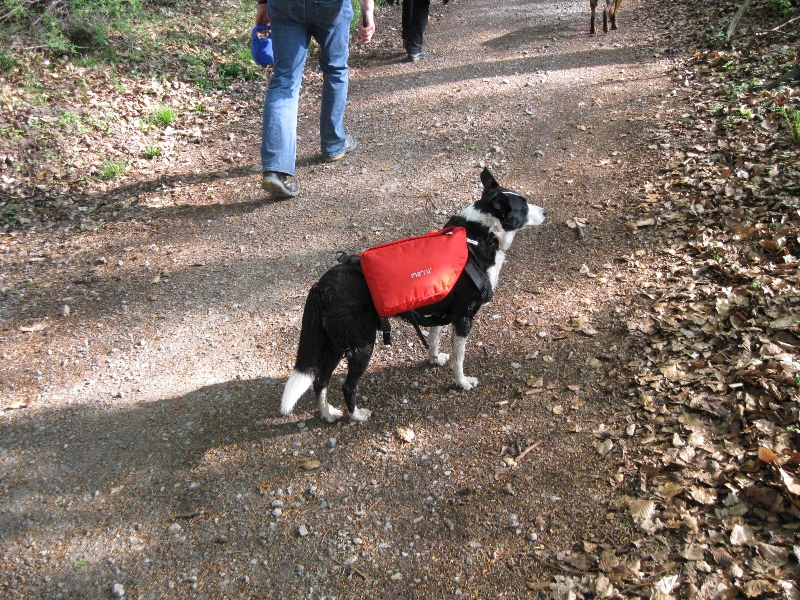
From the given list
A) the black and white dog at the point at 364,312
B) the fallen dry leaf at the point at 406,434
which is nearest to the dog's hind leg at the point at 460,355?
the black and white dog at the point at 364,312

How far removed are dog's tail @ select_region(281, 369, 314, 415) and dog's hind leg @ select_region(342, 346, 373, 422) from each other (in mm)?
275

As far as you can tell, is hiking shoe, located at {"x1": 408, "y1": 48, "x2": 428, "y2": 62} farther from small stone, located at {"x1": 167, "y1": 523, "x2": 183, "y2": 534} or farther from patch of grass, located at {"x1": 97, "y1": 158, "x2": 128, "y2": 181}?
small stone, located at {"x1": 167, "y1": 523, "x2": 183, "y2": 534}

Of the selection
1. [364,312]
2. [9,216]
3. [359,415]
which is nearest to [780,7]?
[364,312]

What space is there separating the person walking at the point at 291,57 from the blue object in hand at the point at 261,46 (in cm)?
21

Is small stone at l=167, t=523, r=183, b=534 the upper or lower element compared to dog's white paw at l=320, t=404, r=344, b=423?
lower

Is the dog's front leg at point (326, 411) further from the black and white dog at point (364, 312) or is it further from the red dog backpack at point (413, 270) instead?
the red dog backpack at point (413, 270)

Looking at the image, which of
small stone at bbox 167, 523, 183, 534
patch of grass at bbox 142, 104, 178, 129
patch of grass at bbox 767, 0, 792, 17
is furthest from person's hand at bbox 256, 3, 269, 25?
patch of grass at bbox 767, 0, 792, 17

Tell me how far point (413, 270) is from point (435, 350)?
3.56 ft

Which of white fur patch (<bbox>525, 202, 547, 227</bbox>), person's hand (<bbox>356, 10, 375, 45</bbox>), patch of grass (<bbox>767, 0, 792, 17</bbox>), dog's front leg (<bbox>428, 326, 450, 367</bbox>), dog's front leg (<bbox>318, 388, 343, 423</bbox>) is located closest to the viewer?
dog's front leg (<bbox>318, 388, 343, 423</bbox>)

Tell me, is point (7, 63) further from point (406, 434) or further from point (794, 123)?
point (794, 123)

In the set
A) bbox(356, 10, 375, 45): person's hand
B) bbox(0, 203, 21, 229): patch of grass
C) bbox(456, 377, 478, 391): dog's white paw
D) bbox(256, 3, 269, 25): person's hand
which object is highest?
bbox(256, 3, 269, 25): person's hand

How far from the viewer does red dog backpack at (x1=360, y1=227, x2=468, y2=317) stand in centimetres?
333

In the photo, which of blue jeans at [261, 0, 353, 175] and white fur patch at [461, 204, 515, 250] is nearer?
white fur patch at [461, 204, 515, 250]

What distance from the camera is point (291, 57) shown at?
5.81m
